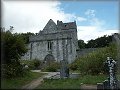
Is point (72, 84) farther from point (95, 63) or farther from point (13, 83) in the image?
point (95, 63)

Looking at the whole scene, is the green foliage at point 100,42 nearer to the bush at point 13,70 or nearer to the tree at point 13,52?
the bush at point 13,70

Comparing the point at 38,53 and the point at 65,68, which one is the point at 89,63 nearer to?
the point at 65,68

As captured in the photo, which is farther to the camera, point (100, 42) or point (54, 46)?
point (100, 42)

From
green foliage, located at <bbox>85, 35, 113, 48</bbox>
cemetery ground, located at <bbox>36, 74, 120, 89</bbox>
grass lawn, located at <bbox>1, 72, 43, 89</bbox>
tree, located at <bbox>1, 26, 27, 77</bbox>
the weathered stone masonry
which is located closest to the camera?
grass lawn, located at <bbox>1, 72, 43, 89</bbox>

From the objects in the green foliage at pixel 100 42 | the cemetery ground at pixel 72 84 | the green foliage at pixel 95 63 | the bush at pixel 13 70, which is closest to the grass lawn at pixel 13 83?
the bush at pixel 13 70

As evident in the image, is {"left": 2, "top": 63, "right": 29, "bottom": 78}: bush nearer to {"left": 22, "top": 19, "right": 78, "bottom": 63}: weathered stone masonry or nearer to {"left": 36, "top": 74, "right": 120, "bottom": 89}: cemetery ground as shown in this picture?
{"left": 36, "top": 74, "right": 120, "bottom": 89}: cemetery ground

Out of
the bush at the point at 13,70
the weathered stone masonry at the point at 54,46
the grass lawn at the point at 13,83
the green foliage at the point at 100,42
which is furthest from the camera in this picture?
the green foliage at the point at 100,42

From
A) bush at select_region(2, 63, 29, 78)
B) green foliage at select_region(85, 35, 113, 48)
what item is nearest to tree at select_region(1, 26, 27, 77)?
bush at select_region(2, 63, 29, 78)

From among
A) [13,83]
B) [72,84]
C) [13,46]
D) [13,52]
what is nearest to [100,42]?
[13,52]

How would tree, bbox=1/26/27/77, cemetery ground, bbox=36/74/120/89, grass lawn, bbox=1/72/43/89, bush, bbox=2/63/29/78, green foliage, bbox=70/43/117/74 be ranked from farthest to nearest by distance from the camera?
green foliage, bbox=70/43/117/74 → tree, bbox=1/26/27/77 → bush, bbox=2/63/29/78 → cemetery ground, bbox=36/74/120/89 → grass lawn, bbox=1/72/43/89

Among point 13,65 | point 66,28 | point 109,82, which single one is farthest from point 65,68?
point 66,28

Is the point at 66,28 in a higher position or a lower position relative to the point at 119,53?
higher

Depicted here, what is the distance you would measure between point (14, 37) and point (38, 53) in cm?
2712

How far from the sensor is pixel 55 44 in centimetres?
4559
